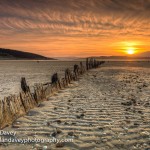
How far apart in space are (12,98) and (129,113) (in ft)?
10.9

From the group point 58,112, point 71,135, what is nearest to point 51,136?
point 71,135

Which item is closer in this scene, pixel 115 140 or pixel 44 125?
pixel 115 140

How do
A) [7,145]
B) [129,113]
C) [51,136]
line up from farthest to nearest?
[129,113], [51,136], [7,145]

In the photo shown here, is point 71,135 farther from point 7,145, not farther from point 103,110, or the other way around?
point 103,110

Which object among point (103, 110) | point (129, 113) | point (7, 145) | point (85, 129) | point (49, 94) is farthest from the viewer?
point (49, 94)

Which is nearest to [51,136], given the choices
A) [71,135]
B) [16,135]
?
[71,135]

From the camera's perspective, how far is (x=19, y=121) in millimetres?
6117

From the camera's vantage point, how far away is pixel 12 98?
5941 millimetres

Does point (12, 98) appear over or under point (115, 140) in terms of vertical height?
over

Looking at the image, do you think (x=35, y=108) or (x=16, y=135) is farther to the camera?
(x=35, y=108)

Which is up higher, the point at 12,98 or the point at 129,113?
the point at 12,98

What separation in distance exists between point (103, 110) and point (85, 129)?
2051 millimetres

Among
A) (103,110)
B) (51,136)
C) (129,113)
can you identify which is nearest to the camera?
(51,136)

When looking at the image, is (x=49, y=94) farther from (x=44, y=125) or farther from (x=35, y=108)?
(x=44, y=125)
